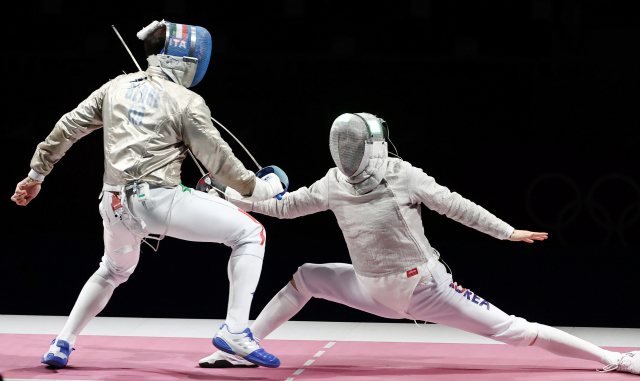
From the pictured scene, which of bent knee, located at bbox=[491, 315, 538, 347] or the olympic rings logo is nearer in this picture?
bent knee, located at bbox=[491, 315, 538, 347]

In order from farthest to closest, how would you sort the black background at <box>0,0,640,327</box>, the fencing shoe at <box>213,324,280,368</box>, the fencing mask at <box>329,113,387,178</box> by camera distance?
the black background at <box>0,0,640,327</box> → the fencing mask at <box>329,113,387,178</box> → the fencing shoe at <box>213,324,280,368</box>

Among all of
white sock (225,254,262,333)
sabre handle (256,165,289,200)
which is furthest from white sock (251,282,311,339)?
sabre handle (256,165,289,200)

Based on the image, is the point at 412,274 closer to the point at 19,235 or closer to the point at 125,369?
the point at 125,369

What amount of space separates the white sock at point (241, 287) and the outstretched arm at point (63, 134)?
0.81 metres

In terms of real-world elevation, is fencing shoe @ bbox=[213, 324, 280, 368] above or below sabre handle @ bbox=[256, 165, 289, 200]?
below

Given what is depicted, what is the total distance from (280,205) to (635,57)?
3161mm

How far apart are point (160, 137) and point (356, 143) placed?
0.73 metres

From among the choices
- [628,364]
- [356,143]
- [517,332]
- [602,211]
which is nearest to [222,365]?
[356,143]

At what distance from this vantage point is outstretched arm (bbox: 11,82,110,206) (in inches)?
114

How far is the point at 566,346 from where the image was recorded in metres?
2.78

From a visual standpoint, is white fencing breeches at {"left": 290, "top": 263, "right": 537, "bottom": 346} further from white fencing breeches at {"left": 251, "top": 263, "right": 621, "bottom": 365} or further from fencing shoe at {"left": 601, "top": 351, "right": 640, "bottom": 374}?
fencing shoe at {"left": 601, "top": 351, "right": 640, "bottom": 374}

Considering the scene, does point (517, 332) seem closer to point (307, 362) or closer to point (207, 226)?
point (307, 362)

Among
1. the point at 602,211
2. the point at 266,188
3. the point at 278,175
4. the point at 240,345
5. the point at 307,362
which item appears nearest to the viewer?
the point at 240,345

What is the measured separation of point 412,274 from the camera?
2.72 metres
